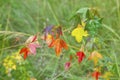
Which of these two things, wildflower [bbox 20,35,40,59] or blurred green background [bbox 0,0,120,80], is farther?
blurred green background [bbox 0,0,120,80]

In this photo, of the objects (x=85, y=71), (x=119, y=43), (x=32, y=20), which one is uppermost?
(x=32, y=20)

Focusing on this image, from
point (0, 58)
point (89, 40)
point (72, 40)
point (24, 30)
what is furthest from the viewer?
point (24, 30)

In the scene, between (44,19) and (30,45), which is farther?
(44,19)

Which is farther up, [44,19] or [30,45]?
[44,19]

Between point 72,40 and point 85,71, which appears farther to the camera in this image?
point 72,40

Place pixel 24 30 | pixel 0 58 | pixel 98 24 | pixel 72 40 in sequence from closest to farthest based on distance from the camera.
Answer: pixel 98 24 → pixel 0 58 → pixel 72 40 → pixel 24 30

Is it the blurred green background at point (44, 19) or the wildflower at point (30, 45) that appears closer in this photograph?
the wildflower at point (30, 45)

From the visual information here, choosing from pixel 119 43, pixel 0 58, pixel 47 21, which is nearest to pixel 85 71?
pixel 119 43

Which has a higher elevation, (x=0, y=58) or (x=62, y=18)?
(x=62, y=18)

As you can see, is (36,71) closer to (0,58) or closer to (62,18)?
(0,58)
